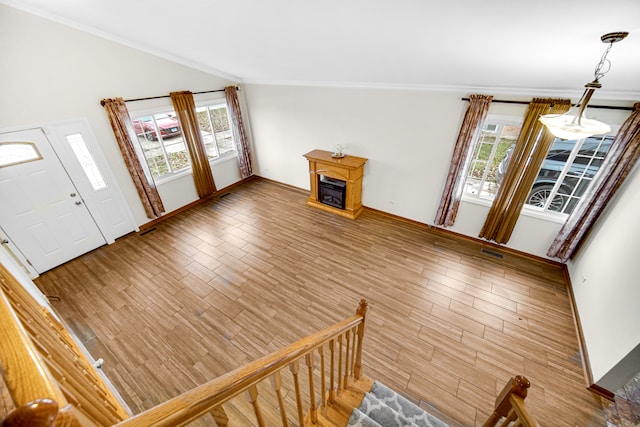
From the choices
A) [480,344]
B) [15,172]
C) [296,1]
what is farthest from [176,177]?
[480,344]

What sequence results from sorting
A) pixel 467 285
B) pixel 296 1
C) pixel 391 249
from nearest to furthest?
pixel 296 1
pixel 467 285
pixel 391 249

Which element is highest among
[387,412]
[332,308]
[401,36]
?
[401,36]

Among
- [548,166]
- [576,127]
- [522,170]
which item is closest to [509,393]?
[576,127]

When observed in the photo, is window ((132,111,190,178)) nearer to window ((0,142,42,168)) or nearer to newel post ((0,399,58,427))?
window ((0,142,42,168))

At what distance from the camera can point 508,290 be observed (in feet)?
12.1

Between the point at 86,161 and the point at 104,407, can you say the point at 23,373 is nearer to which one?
the point at 104,407

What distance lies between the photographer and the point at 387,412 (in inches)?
81.0

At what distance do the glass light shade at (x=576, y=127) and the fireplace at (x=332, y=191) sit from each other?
3.40 meters

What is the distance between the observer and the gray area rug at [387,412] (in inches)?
74.3

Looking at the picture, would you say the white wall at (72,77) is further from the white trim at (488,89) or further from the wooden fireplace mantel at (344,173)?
the wooden fireplace mantel at (344,173)

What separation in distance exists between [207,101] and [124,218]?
2.86 m

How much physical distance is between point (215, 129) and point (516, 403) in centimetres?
650

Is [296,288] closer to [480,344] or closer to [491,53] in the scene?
[480,344]

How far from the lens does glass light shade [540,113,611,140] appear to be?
6.03 ft
